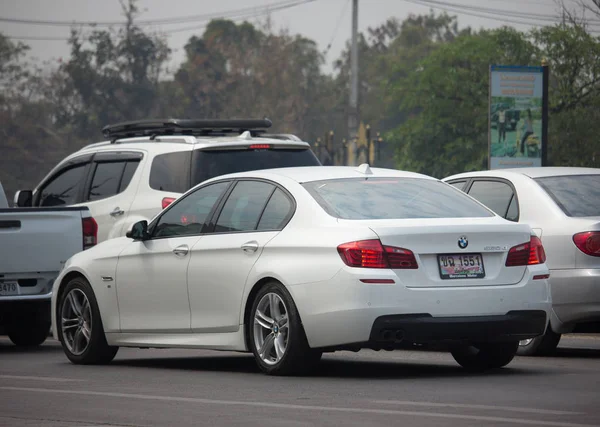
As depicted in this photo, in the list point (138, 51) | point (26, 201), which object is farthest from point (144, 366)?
point (138, 51)

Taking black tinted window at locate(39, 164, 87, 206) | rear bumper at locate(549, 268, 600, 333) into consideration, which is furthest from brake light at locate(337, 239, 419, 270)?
black tinted window at locate(39, 164, 87, 206)

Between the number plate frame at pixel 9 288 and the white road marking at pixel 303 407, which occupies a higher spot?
the white road marking at pixel 303 407

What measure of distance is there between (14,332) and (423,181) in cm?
585

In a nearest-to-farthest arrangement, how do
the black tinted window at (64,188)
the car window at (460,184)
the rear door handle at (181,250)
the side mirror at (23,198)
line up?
1. the rear door handle at (181,250)
2. the car window at (460,184)
3. the side mirror at (23,198)
4. the black tinted window at (64,188)


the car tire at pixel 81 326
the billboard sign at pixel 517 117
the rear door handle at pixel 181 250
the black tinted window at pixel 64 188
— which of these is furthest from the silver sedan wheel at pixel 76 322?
the billboard sign at pixel 517 117

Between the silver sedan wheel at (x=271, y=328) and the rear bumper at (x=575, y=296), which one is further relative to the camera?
the rear bumper at (x=575, y=296)

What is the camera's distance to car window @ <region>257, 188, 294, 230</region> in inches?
411

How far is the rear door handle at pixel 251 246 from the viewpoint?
10376 millimetres

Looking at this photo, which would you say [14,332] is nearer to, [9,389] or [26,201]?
[26,201]

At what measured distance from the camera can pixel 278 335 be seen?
1011cm

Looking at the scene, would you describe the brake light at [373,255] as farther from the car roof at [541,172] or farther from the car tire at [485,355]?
the car roof at [541,172]

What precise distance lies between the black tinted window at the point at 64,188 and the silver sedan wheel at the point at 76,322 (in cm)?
504

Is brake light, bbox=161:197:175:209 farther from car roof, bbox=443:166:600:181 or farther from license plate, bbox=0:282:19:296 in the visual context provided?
car roof, bbox=443:166:600:181

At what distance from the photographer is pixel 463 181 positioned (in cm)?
1358
